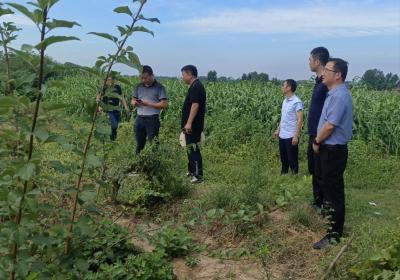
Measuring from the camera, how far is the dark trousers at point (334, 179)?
16.3 ft

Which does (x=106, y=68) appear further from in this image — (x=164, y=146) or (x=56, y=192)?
(x=164, y=146)

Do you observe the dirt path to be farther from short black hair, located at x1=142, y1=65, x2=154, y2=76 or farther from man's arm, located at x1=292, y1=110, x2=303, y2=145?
short black hair, located at x1=142, y1=65, x2=154, y2=76

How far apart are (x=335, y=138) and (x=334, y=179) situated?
16.0 inches

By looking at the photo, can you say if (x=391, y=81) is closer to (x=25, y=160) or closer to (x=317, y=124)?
(x=317, y=124)

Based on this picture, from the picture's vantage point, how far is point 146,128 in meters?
8.27

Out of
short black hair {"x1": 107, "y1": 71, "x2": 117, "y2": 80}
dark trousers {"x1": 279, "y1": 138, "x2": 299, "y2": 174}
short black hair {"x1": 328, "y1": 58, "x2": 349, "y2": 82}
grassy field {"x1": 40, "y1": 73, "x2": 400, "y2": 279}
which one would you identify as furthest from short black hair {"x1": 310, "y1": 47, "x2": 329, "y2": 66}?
short black hair {"x1": 107, "y1": 71, "x2": 117, "y2": 80}

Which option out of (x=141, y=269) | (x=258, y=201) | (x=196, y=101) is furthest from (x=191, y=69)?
(x=141, y=269)

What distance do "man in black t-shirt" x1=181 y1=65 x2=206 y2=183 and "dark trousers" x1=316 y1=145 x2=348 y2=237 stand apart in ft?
8.92

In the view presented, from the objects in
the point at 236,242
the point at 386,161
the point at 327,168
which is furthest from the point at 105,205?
the point at 386,161

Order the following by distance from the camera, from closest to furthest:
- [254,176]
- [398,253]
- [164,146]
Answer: [398,253] → [254,176] → [164,146]

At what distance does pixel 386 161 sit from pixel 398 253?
6.89 m

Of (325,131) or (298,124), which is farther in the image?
(298,124)

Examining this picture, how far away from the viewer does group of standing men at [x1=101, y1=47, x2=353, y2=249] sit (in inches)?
193

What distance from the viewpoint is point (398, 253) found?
11.9ft
